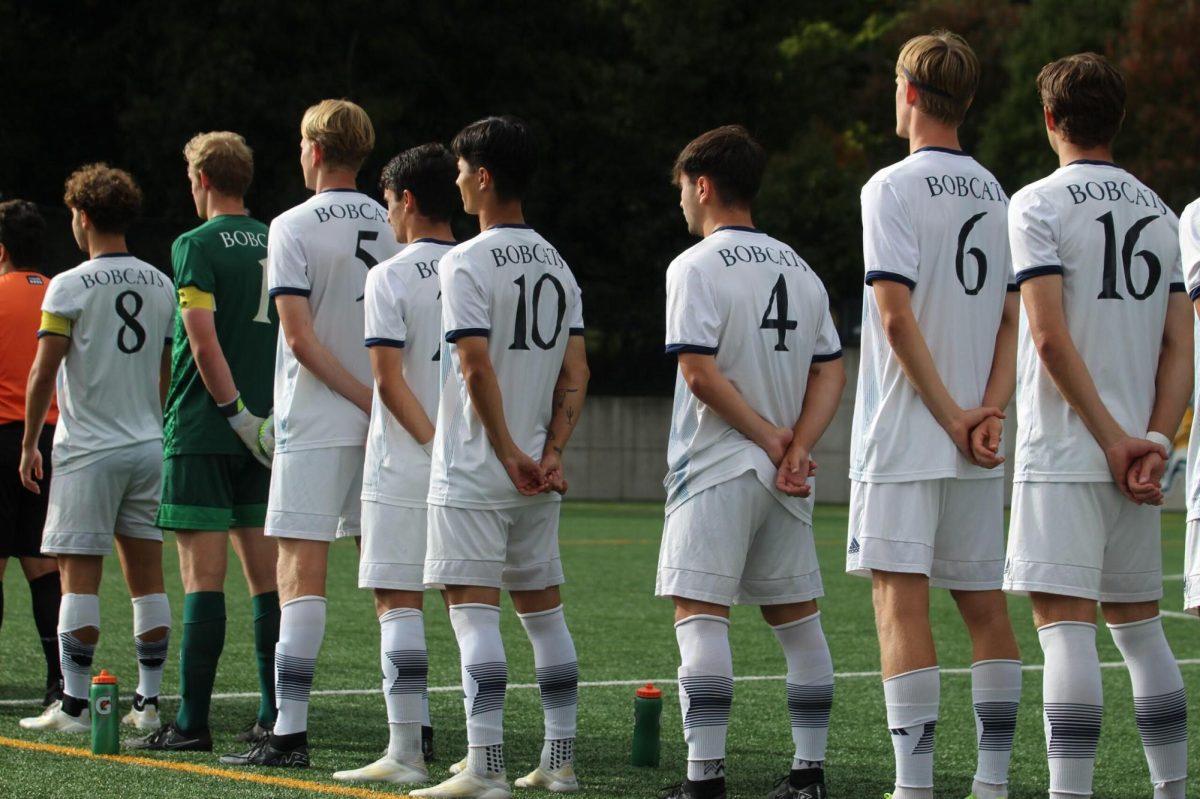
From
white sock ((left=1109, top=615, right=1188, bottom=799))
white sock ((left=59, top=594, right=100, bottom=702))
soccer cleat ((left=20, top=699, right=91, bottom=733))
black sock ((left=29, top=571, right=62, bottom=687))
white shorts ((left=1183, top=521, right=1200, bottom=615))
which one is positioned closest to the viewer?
white shorts ((left=1183, top=521, right=1200, bottom=615))

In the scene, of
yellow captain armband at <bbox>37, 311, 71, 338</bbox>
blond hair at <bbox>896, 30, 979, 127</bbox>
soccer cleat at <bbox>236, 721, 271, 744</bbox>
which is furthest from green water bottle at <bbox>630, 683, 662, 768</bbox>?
yellow captain armband at <bbox>37, 311, 71, 338</bbox>

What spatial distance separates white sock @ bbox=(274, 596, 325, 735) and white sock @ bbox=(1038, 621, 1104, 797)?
8.21 feet

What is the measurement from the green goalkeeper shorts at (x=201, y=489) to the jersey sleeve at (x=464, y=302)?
1405 mm

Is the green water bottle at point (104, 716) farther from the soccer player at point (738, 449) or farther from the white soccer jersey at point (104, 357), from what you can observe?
the soccer player at point (738, 449)

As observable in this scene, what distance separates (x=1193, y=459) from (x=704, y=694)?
1558mm

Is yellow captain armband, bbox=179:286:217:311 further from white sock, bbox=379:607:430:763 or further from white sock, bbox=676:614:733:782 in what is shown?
white sock, bbox=676:614:733:782

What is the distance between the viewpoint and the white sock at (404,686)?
5.93 meters

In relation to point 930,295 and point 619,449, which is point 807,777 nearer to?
point 930,295

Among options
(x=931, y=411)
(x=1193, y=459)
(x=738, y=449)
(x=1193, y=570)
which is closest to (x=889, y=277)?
(x=931, y=411)

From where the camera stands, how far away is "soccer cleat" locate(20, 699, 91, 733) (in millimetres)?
6910

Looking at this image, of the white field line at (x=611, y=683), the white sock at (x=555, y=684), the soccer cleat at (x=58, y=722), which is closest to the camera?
the white sock at (x=555, y=684)

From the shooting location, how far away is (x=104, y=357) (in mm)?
7176

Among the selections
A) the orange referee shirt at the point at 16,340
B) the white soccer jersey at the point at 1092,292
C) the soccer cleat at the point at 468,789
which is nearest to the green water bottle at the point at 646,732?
the soccer cleat at the point at 468,789

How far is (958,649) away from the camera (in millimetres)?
10531
